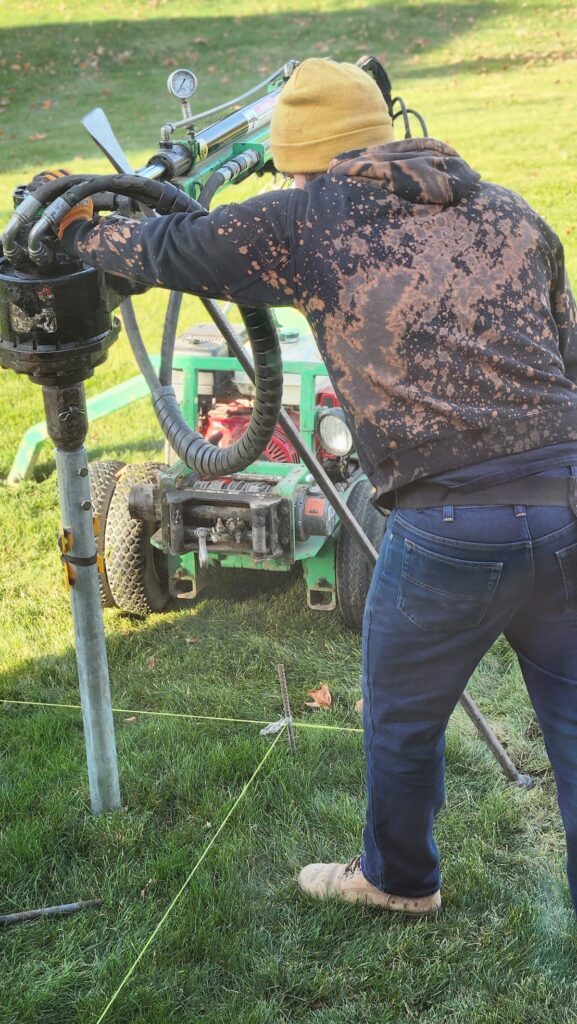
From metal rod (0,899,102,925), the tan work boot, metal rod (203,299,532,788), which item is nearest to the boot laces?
the tan work boot

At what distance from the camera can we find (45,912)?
9.66 feet

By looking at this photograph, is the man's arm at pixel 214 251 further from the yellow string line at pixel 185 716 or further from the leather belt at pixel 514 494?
the yellow string line at pixel 185 716

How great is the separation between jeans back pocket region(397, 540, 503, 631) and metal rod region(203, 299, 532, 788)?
0.74 meters

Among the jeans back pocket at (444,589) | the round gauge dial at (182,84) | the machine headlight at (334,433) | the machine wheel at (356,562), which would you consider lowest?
the machine wheel at (356,562)

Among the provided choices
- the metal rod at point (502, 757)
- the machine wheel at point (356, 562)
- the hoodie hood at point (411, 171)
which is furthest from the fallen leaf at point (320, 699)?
the hoodie hood at point (411, 171)

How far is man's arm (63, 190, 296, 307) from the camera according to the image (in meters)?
2.24

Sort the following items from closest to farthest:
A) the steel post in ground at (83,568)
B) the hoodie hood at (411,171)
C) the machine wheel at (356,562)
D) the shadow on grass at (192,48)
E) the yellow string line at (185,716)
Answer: the hoodie hood at (411,171) → the steel post in ground at (83,568) → the yellow string line at (185,716) → the machine wheel at (356,562) → the shadow on grass at (192,48)

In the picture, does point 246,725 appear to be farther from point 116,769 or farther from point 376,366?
point 376,366

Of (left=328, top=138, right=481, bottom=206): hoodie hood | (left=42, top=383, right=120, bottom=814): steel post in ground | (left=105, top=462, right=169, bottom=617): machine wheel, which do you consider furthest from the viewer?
(left=105, top=462, right=169, bottom=617): machine wheel

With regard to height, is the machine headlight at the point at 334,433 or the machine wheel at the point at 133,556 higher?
the machine headlight at the point at 334,433

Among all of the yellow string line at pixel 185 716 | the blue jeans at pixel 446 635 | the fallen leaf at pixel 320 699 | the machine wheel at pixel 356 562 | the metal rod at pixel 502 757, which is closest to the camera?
the blue jeans at pixel 446 635

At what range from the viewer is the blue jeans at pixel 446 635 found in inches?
90.4

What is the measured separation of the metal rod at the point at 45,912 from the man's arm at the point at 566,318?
1.84 meters

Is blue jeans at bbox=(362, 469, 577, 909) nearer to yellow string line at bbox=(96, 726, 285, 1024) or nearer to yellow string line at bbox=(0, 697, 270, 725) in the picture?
yellow string line at bbox=(96, 726, 285, 1024)
